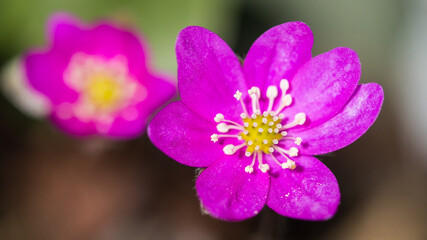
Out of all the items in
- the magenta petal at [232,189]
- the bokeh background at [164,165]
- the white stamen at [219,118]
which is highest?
the white stamen at [219,118]

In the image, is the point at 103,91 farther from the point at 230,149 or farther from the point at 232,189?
the point at 232,189

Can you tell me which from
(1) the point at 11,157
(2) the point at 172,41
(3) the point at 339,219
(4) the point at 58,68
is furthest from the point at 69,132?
(3) the point at 339,219

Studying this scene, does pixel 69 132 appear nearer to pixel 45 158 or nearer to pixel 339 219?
pixel 45 158

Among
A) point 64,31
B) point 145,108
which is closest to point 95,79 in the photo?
point 64,31

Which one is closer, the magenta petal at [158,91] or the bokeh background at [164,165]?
the magenta petal at [158,91]

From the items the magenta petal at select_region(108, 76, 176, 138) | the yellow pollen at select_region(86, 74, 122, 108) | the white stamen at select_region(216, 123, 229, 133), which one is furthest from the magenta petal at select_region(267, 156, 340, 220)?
the yellow pollen at select_region(86, 74, 122, 108)

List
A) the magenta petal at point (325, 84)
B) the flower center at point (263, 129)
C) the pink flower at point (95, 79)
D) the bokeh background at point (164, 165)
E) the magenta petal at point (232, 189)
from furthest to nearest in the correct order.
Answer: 1. the bokeh background at point (164, 165)
2. the pink flower at point (95, 79)
3. the flower center at point (263, 129)
4. the magenta petal at point (325, 84)
5. the magenta petal at point (232, 189)

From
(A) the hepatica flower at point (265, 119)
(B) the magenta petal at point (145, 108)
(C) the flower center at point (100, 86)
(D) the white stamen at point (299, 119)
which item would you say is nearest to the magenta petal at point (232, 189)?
(A) the hepatica flower at point (265, 119)

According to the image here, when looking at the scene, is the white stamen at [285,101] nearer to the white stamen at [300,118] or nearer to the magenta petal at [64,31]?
the white stamen at [300,118]
